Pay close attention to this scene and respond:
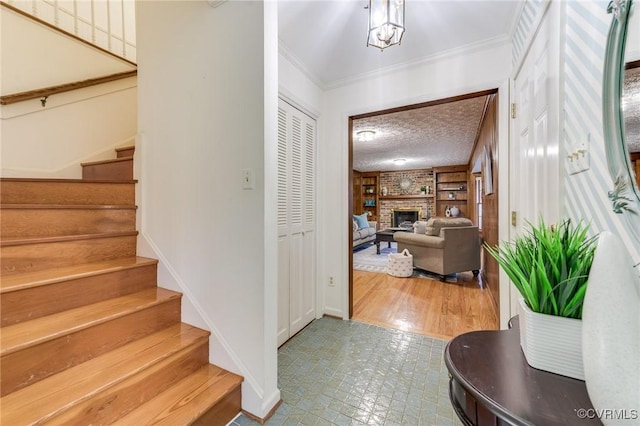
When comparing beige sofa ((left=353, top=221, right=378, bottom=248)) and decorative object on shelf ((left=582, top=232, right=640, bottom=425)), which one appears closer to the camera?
decorative object on shelf ((left=582, top=232, right=640, bottom=425))

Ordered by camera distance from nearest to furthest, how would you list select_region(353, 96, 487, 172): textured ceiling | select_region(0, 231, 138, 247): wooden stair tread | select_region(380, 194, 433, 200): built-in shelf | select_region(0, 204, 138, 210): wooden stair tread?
select_region(0, 231, 138, 247): wooden stair tread
select_region(0, 204, 138, 210): wooden stair tread
select_region(353, 96, 487, 172): textured ceiling
select_region(380, 194, 433, 200): built-in shelf

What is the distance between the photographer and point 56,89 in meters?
2.06

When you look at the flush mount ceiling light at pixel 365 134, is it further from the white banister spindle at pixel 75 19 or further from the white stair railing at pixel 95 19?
the white banister spindle at pixel 75 19

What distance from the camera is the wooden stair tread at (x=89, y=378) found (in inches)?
33.5

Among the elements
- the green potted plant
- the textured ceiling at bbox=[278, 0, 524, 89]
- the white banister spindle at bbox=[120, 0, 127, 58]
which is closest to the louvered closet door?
the textured ceiling at bbox=[278, 0, 524, 89]

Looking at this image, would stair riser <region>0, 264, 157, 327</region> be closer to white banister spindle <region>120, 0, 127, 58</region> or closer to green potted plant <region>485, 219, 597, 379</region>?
green potted plant <region>485, 219, 597, 379</region>

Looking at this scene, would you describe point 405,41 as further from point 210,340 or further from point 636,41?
point 210,340

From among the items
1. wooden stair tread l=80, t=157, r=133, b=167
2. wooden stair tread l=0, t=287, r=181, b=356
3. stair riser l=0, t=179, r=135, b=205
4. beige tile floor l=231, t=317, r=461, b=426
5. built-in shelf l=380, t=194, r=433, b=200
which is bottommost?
beige tile floor l=231, t=317, r=461, b=426

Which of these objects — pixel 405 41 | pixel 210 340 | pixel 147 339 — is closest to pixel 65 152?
pixel 147 339

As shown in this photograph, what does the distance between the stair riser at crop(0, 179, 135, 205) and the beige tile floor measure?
1608 mm

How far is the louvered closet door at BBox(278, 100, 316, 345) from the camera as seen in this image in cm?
203

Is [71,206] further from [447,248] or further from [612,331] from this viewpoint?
[447,248]

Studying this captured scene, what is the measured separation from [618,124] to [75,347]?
210 centimetres

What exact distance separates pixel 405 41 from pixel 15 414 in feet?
9.12
